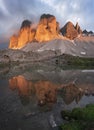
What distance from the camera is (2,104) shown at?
1684 inches

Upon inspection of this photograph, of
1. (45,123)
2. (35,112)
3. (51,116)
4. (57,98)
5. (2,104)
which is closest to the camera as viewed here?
(45,123)

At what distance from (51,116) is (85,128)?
971cm

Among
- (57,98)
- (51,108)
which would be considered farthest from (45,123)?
(57,98)

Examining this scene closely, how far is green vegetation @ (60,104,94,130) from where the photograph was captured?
26438 millimetres

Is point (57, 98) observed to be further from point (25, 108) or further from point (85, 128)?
point (85, 128)

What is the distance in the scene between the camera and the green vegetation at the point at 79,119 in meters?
26.4

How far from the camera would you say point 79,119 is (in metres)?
29.9

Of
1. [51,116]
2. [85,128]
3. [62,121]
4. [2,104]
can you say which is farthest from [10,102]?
[85,128]

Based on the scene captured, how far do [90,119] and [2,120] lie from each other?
10662 millimetres

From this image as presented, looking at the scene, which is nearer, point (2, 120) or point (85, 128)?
point (85, 128)

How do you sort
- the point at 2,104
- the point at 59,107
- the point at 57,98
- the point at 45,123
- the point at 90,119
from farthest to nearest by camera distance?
the point at 57,98 → the point at 2,104 → the point at 59,107 → the point at 45,123 → the point at 90,119

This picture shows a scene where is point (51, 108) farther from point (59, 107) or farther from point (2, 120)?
point (2, 120)

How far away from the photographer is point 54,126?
29391mm

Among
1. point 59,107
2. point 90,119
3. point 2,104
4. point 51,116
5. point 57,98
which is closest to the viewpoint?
point 90,119
